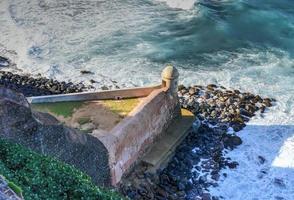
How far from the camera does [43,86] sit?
2661 cm

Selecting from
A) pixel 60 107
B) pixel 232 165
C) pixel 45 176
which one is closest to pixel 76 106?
pixel 60 107

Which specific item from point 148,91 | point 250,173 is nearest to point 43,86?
point 148,91

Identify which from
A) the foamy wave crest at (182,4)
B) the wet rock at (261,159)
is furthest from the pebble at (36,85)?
the foamy wave crest at (182,4)

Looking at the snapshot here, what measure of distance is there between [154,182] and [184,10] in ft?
57.5

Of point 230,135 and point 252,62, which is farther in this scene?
point 252,62

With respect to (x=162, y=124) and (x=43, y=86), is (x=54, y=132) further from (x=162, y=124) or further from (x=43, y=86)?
(x=43, y=86)

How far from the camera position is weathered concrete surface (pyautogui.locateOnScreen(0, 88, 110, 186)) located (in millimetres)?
17250

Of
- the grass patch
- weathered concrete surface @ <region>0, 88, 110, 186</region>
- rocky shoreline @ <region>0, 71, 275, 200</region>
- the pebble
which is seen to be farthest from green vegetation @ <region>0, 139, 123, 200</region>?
the pebble

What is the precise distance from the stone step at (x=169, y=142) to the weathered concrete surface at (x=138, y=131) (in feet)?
0.88

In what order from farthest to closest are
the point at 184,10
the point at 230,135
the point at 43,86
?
the point at 184,10, the point at 43,86, the point at 230,135

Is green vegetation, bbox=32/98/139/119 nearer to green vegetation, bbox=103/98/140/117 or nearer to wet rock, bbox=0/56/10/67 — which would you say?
green vegetation, bbox=103/98/140/117

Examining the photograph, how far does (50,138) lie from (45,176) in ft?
7.31

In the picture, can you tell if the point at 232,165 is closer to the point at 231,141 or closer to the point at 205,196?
the point at 231,141

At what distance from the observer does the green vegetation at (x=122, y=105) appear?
832 inches
